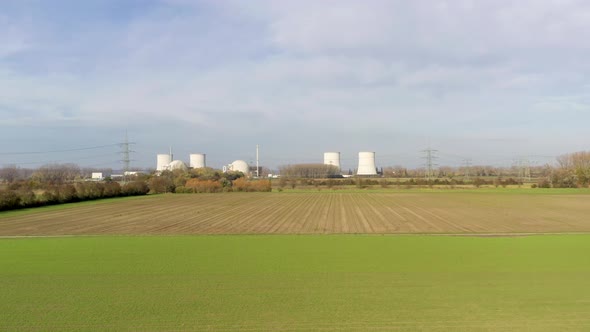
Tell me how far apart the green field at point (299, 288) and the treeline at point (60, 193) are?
30582 mm

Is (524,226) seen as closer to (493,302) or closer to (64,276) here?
(493,302)

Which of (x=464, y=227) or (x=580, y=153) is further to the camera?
(x=580, y=153)

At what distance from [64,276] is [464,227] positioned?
23202 millimetres

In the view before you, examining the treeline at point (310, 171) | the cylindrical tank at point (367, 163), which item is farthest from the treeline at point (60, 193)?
the treeline at point (310, 171)

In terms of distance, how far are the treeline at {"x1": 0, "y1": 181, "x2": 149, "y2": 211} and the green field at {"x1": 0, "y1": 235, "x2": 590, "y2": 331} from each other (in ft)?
100

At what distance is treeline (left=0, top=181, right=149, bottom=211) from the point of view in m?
44.8

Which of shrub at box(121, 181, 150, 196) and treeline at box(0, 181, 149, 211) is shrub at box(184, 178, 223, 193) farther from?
treeline at box(0, 181, 149, 211)

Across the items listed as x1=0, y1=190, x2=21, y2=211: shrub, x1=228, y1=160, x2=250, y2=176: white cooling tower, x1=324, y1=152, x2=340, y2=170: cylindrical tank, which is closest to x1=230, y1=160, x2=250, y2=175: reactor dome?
x1=228, y1=160, x2=250, y2=176: white cooling tower

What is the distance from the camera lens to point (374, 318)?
334 inches

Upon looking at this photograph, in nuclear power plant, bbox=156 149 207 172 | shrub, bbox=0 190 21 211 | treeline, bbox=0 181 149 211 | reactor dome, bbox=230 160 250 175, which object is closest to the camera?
→ shrub, bbox=0 190 21 211

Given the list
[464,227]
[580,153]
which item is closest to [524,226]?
[464,227]

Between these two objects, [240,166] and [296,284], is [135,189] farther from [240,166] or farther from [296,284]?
[240,166]

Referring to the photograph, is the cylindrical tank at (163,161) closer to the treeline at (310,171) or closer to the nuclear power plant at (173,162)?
the nuclear power plant at (173,162)

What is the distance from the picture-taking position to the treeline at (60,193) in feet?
147
